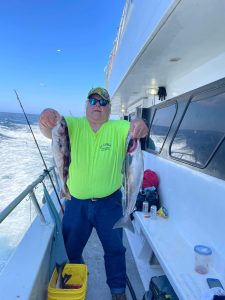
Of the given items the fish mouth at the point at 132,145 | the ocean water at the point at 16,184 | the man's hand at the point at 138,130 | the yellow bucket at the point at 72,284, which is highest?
the man's hand at the point at 138,130

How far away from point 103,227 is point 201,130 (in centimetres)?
152

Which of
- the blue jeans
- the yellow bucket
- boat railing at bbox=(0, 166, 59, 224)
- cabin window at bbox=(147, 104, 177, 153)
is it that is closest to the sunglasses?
the blue jeans

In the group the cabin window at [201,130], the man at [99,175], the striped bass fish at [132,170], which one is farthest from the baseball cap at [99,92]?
the cabin window at [201,130]

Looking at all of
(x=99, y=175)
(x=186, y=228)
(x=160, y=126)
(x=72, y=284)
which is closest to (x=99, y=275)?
(x=72, y=284)

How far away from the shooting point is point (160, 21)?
2.54 metres

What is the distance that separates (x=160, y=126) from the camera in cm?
495

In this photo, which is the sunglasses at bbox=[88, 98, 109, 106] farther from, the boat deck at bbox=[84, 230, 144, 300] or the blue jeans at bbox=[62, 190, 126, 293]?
the boat deck at bbox=[84, 230, 144, 300]

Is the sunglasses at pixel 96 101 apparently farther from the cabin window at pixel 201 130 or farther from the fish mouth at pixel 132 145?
the cabin window at pixel 201 130

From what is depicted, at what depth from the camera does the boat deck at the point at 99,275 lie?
9.16 ft

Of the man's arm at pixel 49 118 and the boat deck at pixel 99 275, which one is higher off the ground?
the man's arm at pixel 49 118

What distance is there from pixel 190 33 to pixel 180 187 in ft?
5.32

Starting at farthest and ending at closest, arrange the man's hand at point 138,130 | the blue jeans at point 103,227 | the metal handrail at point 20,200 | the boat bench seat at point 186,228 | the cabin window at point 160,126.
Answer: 1. the cabin window at point 160,126
2. the blue jeans at point 103,227
3. the boat bench seat at point 186,228
4. the metal handrail at point 20,200
5. the man's hand at point 138,130

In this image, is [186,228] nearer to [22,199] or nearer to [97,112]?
[97,112]

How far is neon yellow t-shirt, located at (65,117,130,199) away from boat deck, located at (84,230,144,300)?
1002 millimetres
